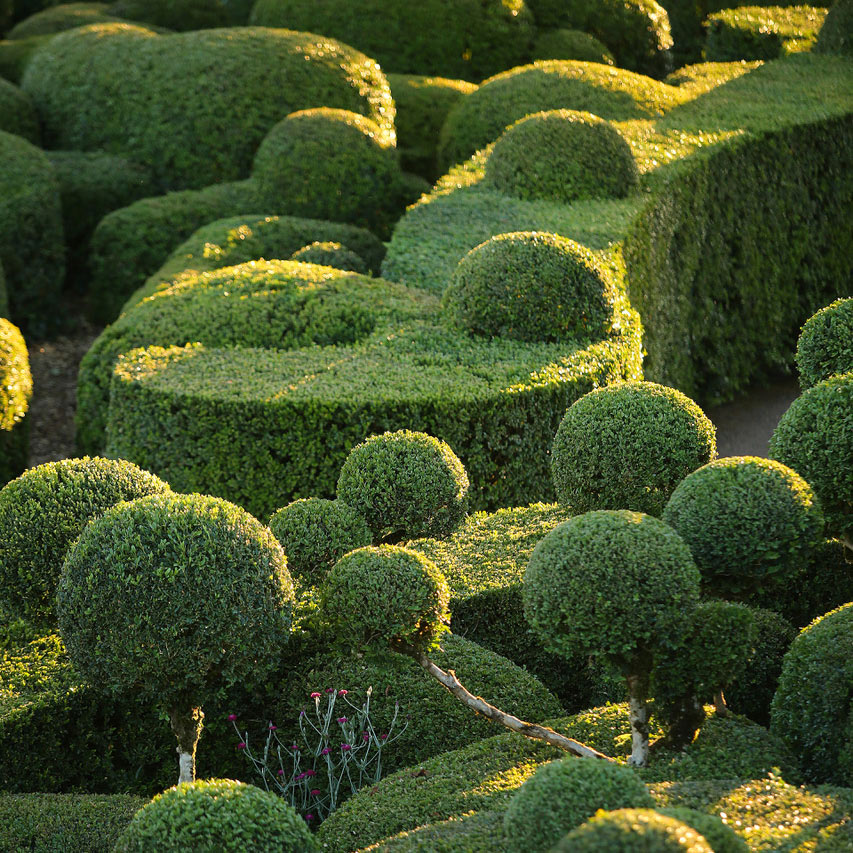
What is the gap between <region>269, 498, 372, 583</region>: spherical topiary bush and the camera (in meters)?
5.22

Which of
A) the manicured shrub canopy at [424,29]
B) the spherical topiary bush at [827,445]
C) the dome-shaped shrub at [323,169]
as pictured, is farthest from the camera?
the manicured shrub canopy at [424,29]

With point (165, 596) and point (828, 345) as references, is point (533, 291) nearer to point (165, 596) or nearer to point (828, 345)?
point (828, 345)

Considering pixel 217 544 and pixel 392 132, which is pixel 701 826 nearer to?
pixel 217 544

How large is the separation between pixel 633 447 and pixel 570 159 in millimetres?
6631

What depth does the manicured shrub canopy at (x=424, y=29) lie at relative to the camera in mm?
18047

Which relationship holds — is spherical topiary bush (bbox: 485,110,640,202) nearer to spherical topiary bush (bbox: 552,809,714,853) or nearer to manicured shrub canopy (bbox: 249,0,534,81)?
manicured shrub canopy (bbox: 249,0,534,81)

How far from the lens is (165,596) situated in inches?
172

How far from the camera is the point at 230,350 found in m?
8.88

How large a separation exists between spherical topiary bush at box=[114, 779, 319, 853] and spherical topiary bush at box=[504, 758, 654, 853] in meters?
0.82

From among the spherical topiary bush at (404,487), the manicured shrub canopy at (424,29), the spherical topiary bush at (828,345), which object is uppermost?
the manicured shrub canopy at (424,29)

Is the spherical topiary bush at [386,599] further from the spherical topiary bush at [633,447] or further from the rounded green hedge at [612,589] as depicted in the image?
the spherical topiary bush at [633,447]

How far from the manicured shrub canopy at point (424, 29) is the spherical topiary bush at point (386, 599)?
49.5 ft

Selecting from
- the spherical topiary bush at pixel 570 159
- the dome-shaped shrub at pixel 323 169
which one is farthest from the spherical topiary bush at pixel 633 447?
the dome-shaped shrub at pixel 323 169

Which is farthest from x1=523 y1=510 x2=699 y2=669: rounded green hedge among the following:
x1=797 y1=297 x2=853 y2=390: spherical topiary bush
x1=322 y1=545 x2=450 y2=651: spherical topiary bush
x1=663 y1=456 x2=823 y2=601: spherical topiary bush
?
x1=797 y1=297 x2=853 y2=390: spherical topiary bush
